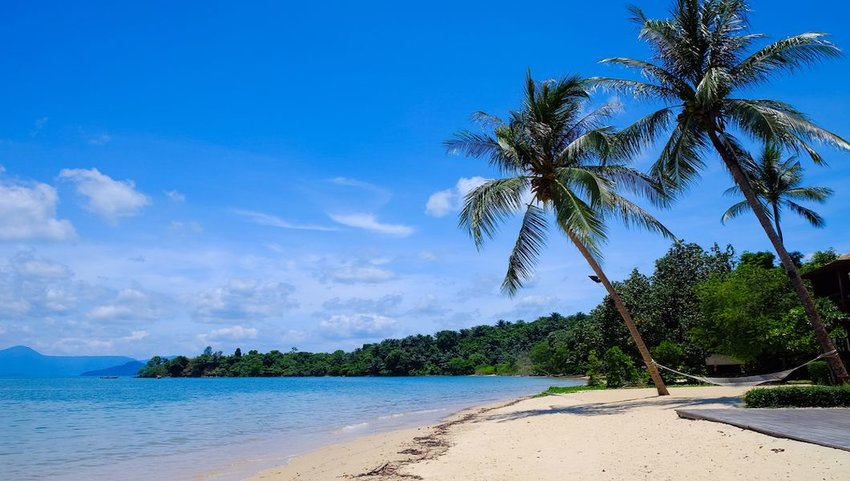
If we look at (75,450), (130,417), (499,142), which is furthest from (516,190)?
(130,417)

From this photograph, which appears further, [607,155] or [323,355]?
[323,355]

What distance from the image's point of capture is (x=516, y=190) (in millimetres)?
16047

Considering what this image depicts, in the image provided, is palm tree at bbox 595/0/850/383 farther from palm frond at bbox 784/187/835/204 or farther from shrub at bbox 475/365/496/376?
shrub at bbox 475/365/496/376

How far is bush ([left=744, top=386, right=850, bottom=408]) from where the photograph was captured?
1089cm

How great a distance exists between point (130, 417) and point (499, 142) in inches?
822

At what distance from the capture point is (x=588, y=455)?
8.23m

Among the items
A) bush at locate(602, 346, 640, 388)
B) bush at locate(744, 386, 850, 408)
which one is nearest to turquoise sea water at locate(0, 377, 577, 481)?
bush at locate(602, 346, 640, 388)

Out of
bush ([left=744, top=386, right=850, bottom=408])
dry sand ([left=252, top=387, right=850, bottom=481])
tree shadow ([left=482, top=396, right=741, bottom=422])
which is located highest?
bush ([left=744, top=386, right=850, bottom=408])

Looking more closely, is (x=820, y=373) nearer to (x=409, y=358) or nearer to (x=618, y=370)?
(x=618, y=370)

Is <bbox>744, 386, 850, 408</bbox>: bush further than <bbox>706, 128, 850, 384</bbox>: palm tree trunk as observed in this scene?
No

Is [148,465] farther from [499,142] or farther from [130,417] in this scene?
[130,417]

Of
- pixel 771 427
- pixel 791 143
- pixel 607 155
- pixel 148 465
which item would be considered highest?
pixel 607 155

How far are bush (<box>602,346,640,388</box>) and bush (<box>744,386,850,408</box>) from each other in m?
14.3

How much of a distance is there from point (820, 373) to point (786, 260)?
552 centimetres
